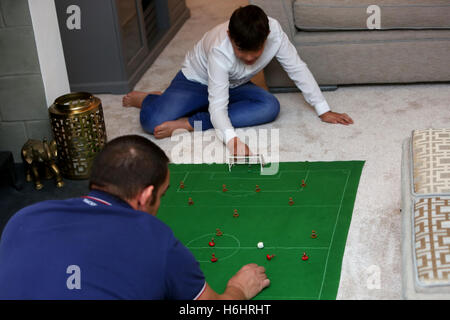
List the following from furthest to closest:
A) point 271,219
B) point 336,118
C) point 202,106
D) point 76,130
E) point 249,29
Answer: point 202,106 → point 336,118 → point 76,130 → point 249,29 → point 271,219

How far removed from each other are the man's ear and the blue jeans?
5.91ft

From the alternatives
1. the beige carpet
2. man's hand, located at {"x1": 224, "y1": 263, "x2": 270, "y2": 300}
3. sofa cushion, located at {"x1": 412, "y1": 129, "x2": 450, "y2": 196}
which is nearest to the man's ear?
man's hand, located at {"x1": 224, "y1": 263, "x2": 270, "y2": 300}

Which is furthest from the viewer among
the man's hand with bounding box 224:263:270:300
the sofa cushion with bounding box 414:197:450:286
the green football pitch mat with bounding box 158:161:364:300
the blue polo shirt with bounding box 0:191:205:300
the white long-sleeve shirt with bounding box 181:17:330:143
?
the white long-sleeve shirt with bounding box 181:17:330:143

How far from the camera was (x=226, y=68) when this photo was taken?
3016 millimetres

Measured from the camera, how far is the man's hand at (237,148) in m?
2.92

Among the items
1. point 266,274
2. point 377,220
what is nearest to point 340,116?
point 377,220

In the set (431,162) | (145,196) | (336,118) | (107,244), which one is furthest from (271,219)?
(107,244)

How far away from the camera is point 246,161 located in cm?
294

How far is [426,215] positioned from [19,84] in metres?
1.98

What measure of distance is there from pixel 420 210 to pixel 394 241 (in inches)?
13.6

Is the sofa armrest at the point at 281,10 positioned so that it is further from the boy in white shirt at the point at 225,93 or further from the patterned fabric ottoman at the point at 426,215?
the patterned fabric ottoman at the point at 426,215

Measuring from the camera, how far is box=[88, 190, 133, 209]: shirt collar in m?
1.44

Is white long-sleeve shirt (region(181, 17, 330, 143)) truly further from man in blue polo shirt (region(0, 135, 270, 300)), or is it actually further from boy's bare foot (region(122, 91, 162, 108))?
man in blue polo shirt (region(0, 135, 270, 300))

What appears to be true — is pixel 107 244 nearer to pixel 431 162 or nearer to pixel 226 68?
pixel 431 162
